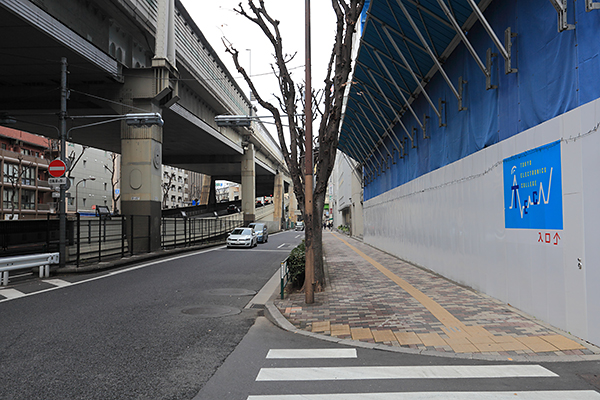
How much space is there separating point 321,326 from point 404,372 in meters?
2.32

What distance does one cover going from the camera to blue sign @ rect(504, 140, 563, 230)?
21.4 feet

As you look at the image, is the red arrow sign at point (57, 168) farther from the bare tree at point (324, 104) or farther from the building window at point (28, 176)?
the building window at point (28, 176)

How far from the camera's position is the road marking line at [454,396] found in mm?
4156

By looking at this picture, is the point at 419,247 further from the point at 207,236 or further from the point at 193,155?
the point at 193,155

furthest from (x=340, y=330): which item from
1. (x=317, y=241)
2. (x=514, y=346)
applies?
(x=317, y=241)

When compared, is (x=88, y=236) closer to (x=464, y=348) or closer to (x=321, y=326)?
(x=321, y=326)

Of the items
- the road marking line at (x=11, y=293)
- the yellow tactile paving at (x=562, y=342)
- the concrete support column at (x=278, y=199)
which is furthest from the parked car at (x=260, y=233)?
the concrete support column at (x=278, y=199)

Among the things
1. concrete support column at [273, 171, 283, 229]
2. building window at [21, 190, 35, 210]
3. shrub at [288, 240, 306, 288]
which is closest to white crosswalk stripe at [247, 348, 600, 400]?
shrub at [288, 240, 306, 288]

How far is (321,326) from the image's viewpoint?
7125 mm

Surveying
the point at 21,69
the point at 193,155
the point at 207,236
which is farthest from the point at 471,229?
the point at 193,155

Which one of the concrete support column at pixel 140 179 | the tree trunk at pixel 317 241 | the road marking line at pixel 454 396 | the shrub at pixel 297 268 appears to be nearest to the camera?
the road marking line at pixel 454 396

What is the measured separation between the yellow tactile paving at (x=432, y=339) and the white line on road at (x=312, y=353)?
3.62ft

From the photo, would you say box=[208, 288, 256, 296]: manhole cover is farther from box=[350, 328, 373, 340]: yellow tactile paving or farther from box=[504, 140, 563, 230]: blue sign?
box=[504, 140, 563, 230]: blue sign

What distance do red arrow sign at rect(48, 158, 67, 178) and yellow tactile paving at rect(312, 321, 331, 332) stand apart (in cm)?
1225
